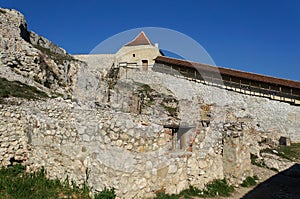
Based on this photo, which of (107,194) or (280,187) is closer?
(107,194)

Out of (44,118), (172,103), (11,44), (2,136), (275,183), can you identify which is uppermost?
(11,44)

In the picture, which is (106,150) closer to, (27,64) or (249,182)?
(249,182)

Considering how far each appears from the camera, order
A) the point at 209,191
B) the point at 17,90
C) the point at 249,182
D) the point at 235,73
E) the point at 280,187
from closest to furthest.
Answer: the point at 209,191, the point at 249,182, the point at 280,187, the point at 17,90, the point at 235,73

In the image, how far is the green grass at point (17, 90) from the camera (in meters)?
8.02

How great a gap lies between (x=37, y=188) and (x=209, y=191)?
4.02 meters

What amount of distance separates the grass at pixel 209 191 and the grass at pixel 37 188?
1.65 m

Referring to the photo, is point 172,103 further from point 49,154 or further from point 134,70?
point 49,154

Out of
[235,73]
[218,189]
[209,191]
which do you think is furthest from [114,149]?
[235,73]

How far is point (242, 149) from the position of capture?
7457 millimetres

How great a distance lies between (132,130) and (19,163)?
122 inches

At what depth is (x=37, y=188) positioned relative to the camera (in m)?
5.19

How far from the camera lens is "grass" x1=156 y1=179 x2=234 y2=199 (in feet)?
19.0

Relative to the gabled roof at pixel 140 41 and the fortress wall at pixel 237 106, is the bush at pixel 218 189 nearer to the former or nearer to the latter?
the fortress wall at pixel 237 106

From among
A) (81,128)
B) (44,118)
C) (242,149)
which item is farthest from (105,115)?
(242,149)
